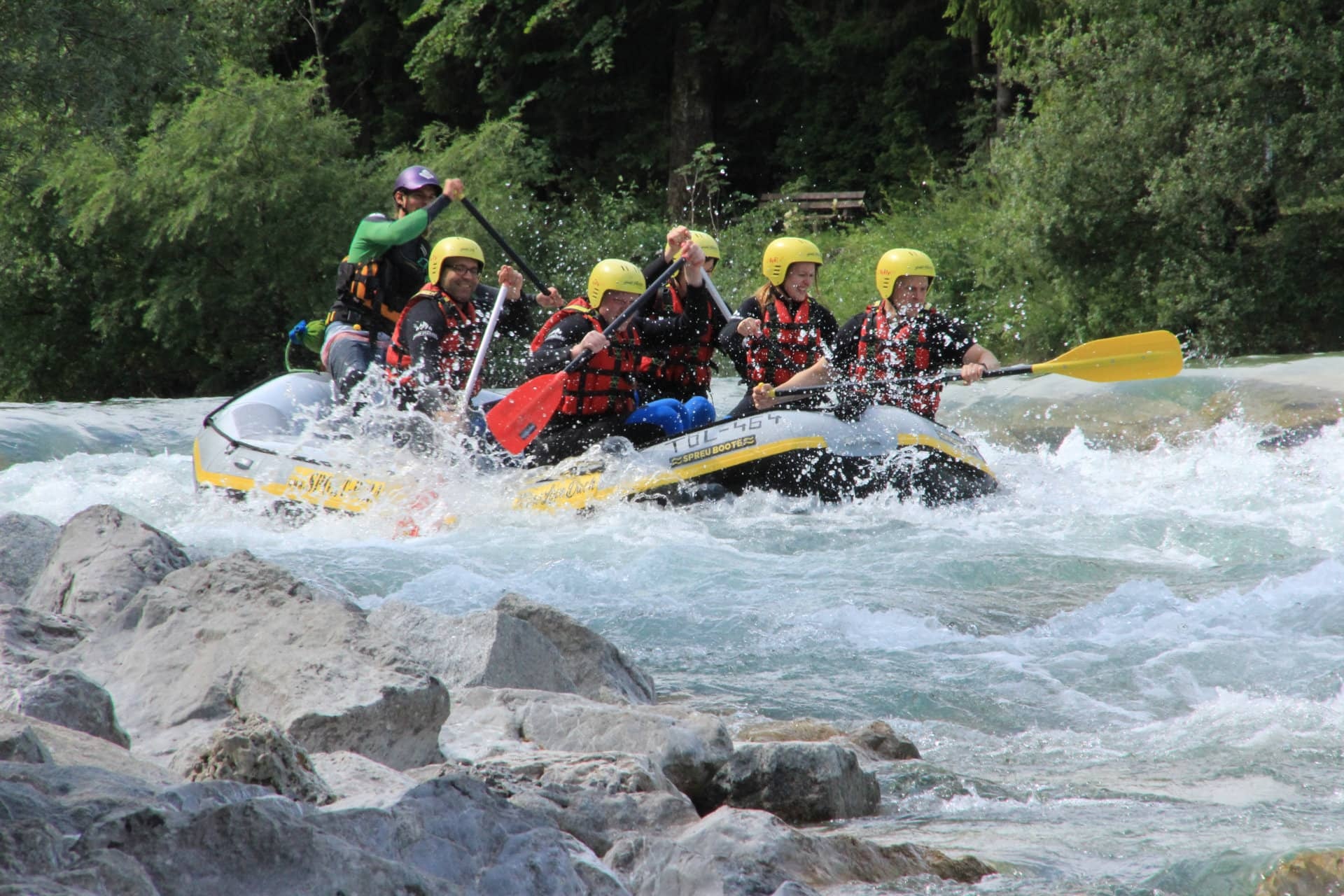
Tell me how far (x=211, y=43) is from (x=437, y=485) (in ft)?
33.3

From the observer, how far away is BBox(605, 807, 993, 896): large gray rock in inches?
102

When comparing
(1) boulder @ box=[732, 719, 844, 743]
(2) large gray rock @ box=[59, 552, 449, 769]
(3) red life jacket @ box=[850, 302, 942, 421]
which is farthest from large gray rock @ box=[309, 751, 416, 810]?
(3) red life jacket @ box=[850, 302, 942, 421]

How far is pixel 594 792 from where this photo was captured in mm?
2938

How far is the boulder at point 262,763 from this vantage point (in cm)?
254

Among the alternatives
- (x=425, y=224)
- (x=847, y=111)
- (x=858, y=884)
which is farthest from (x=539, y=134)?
(x=858, y=884)

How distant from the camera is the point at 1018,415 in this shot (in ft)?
36.7

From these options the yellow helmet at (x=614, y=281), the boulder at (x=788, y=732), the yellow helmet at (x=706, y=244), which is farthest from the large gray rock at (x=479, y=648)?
the yellow helmet at (x=706, y=244)

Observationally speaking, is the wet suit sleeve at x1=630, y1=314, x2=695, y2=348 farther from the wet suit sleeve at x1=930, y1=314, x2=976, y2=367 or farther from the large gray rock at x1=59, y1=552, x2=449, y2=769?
the large gray rock at x1=59, y1=552, x2=449, y2=769

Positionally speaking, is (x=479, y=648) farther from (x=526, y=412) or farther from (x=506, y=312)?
(x=506, y=312)

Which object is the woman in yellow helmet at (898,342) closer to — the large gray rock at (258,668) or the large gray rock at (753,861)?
the large gray rock at (258,668)

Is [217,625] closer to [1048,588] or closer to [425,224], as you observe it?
[1048,588]

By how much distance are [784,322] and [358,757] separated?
541 centimetres

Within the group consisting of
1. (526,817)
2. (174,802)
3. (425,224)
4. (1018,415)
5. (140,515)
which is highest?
(425,224)

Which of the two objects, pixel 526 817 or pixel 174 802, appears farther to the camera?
pixel 526 817
